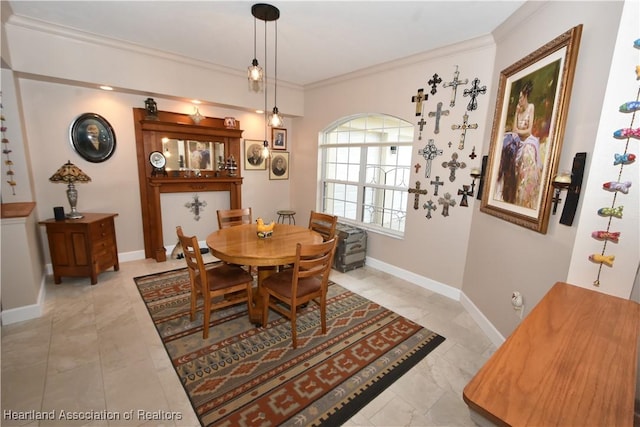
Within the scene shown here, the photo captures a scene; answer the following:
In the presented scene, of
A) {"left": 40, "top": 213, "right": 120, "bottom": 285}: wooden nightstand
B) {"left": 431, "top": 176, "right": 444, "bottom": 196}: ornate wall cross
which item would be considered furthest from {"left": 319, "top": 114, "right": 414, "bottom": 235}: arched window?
{"left": 40, "top": 213, "right": 120, "bottom": 285}: wooden nightstand

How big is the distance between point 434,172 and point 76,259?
13.7 feet

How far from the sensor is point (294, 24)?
8.45 feet

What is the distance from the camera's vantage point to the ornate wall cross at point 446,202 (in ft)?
10.1

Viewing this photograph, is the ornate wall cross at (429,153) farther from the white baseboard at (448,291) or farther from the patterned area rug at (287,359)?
the patterned area rug at (287,359)

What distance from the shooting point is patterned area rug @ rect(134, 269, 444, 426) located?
1684 mm

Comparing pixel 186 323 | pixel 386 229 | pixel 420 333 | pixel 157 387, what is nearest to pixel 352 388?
pixel 420 333

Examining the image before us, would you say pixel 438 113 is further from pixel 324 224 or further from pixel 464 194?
pixel 324 224

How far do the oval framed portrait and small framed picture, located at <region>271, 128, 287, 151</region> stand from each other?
231cm

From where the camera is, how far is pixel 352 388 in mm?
1847

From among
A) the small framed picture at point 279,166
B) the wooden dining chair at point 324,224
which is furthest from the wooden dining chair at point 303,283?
the small framed picture at point 279,166

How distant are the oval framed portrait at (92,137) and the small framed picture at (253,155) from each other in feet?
5.95

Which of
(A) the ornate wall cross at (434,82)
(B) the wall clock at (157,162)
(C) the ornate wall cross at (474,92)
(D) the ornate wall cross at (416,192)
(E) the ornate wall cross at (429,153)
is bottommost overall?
(D) the ornate wall cross at (416,192)

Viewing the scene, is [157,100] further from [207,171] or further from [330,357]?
[330,357]

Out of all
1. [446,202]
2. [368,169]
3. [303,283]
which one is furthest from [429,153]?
[303,283]
